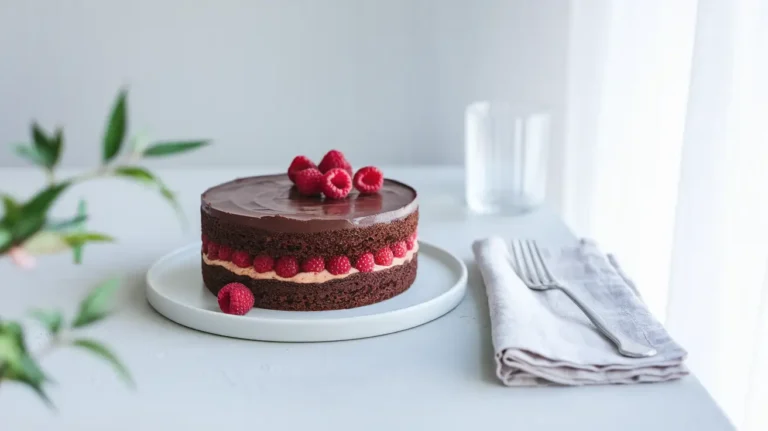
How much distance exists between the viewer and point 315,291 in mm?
1154

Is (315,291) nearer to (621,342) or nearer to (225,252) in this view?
(225,252)

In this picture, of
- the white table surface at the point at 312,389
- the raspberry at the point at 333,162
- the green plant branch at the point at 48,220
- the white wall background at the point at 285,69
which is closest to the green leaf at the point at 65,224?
the green plant branch at the point at 48,220

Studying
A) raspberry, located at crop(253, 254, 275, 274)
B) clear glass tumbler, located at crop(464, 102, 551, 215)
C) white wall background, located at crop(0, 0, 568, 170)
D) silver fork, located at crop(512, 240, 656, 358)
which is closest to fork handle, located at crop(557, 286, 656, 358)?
silver fork, located at crop(512, 240, 656, 358)

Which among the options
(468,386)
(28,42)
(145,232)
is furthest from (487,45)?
(468,386)

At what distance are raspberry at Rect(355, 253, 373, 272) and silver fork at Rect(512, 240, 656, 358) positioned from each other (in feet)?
0.82

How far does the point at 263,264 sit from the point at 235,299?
0.07 metres

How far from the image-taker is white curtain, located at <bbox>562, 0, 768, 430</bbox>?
130 cm

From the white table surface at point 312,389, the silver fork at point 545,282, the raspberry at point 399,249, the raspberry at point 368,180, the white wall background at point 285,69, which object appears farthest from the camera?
the white wall background at point 285,69

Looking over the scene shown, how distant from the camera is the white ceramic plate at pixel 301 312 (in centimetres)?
106

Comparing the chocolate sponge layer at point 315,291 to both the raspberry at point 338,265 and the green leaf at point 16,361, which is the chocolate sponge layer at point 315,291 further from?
the green leaf at point 16,361

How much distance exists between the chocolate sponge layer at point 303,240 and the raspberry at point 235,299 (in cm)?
6

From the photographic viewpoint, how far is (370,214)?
118 cm

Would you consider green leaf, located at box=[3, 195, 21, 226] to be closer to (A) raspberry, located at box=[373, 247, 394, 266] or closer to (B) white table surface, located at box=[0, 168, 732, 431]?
(B) white table surface, located at box=[0, 168, 732, 431]

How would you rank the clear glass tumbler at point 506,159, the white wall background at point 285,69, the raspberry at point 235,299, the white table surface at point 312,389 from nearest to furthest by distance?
the white table surface at point 312,389 → the raspberry at point 235,299 → the clear glass tumbler at point 506,159 → the white wall background at point 285,69
